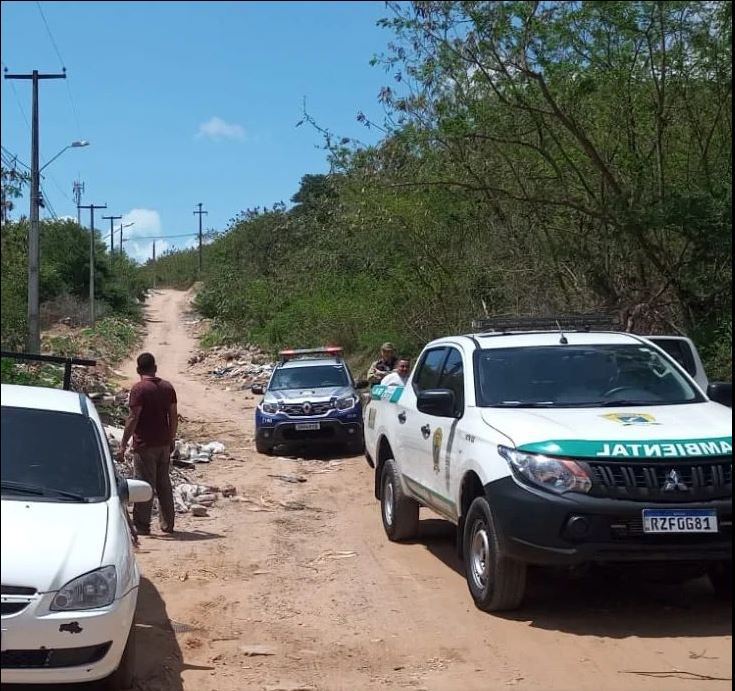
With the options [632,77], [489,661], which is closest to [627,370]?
[489,661]

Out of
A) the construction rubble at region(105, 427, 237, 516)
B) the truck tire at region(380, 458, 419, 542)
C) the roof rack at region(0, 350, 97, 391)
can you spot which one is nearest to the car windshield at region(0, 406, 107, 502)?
the roof rack at region(0, 350, 97, 391)

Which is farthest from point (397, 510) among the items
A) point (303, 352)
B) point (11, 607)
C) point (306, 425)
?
point (303, 352)

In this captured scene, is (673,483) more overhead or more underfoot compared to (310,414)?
more overhead

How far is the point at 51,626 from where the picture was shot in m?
4.50

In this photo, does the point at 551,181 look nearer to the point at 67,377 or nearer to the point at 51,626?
the point at 67,377

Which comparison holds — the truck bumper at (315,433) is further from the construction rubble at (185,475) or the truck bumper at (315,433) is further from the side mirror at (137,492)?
the side mirror at (137,492)

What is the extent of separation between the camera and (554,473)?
5879 millimetres

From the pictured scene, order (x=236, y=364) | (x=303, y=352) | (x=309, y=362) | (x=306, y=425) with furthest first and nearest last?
(x=236, y=364) < (x=303, y=352) < (x=309, y=362) < (x=306, y=425)

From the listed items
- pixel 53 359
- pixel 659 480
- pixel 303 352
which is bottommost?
pixel 303 352

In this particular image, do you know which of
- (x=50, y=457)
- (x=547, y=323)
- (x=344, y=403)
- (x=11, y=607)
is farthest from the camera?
(x=344, y=403)

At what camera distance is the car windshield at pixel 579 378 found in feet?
22.7

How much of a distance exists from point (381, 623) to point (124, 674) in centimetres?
191

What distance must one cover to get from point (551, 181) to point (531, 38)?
2.99 m

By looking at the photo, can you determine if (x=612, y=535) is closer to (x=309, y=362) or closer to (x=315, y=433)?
(x=315, y=433)
